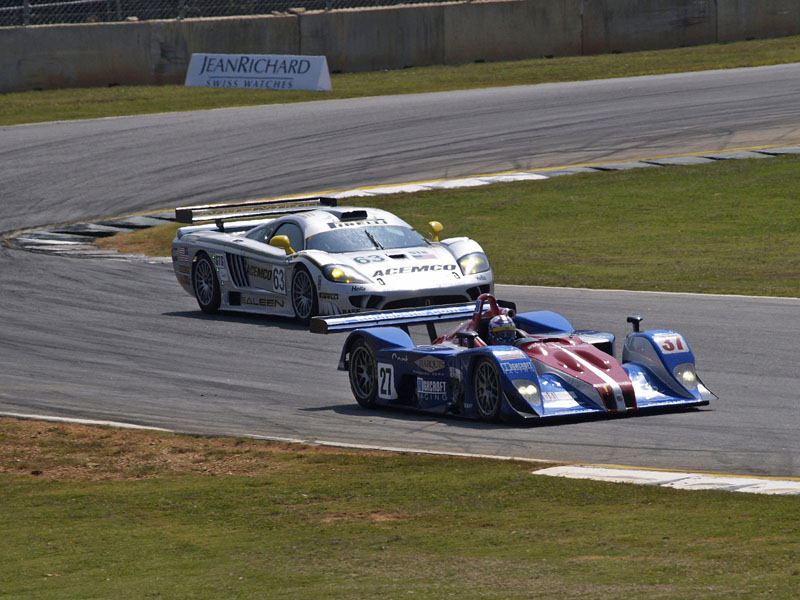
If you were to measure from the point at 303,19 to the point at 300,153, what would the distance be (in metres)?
9.98

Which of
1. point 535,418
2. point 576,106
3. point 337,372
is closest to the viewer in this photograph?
point 535,418

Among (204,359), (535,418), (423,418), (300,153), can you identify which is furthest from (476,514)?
(300,153)

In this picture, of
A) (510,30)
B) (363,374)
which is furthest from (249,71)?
(363,374)

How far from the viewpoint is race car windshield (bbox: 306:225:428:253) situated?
1719 centimetres

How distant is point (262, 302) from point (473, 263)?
2.97 meters

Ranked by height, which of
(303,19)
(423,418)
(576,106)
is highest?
(303,19)

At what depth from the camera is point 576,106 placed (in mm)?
34250

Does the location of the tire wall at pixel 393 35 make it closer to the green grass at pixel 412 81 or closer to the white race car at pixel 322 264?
the green grass at pixel 412 81

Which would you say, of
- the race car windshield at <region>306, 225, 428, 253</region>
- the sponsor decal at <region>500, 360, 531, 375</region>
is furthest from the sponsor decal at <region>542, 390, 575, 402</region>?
the race car windshield at <region>306, 225, 428, 253</region>

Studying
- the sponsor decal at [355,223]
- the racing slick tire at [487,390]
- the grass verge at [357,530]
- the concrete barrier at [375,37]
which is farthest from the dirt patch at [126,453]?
the concrete barrier at [375,37]

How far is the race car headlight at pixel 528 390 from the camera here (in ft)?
36.8

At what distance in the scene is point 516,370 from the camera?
11148 mm

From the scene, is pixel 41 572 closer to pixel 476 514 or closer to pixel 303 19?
pixel 476 514

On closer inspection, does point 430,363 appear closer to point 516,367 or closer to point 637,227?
point 516,367
